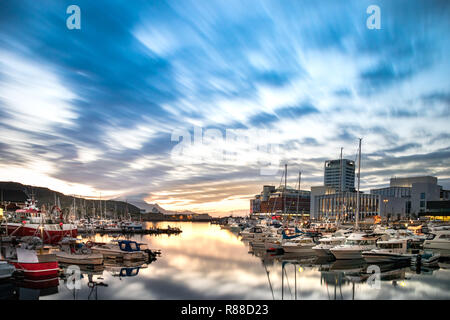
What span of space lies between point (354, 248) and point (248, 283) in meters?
15.8

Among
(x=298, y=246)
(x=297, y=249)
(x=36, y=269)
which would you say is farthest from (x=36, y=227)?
(x=298, y=246)

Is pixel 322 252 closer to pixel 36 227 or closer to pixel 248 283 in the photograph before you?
pixel 248 283

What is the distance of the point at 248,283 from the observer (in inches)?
987

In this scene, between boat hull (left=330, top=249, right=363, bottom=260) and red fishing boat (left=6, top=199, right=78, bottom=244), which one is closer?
boat hull (left=330, top=249, right=363, bottom=260)

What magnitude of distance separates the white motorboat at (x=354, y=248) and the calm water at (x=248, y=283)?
1051 mm

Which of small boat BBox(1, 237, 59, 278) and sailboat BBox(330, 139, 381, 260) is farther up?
small boat BBox(1, 237, 59, 278)

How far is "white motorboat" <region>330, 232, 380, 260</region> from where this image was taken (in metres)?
34.6

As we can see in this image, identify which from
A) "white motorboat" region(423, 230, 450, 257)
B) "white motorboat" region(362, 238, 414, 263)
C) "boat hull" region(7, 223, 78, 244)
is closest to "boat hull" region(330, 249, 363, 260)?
"white motorboat" region(362, 238, 414, 263)

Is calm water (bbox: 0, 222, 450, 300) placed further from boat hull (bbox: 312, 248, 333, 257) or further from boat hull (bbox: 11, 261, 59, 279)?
boat hull (bbox: 312, 248, 333, 257)

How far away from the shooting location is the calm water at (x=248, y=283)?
20984 millimetres

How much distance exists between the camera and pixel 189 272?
2991 cm

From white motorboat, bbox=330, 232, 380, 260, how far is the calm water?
41.4 inches
